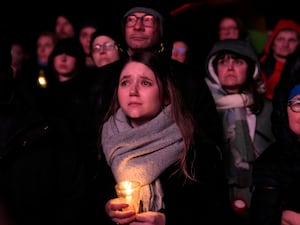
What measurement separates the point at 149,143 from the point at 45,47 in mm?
2930

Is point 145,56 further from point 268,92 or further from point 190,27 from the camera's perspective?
point 190,27

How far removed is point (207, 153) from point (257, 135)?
1.23 meters

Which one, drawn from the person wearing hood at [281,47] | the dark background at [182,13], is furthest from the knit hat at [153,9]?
the dark background at [182,13]

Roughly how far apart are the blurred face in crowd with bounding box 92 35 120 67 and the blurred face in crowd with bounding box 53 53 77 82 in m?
0.34

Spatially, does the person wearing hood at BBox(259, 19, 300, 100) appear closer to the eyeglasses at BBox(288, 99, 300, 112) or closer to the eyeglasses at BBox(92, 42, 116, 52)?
the eyeglasses at BBox(92, 42, 116, 52)

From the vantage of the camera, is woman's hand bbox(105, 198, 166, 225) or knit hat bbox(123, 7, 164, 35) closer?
woman's hand bbox(105, 198, 166, 225)

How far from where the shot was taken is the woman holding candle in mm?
2482

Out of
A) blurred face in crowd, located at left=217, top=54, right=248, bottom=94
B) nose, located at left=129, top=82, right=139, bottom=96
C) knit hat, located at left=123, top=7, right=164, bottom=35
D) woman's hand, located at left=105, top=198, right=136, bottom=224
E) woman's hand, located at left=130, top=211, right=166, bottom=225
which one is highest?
knit hat, located at left=123, top=7, right=164, bottom=35

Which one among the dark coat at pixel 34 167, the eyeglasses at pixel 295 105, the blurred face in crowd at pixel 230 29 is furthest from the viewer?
the blurred face in crowd at pixel 230 29

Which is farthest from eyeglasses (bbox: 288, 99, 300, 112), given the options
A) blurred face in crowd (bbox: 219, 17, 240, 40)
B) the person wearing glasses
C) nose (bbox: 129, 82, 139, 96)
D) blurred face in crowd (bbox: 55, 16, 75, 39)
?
blurred face in crowd (bbox: 55, 16, 75, 39)

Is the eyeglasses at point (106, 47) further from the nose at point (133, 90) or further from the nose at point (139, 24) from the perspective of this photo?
the nose at point (133, 90)

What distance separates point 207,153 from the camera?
2643 millimetres

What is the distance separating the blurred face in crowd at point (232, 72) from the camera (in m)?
3.80

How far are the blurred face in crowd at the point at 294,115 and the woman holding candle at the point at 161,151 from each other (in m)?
0.47
